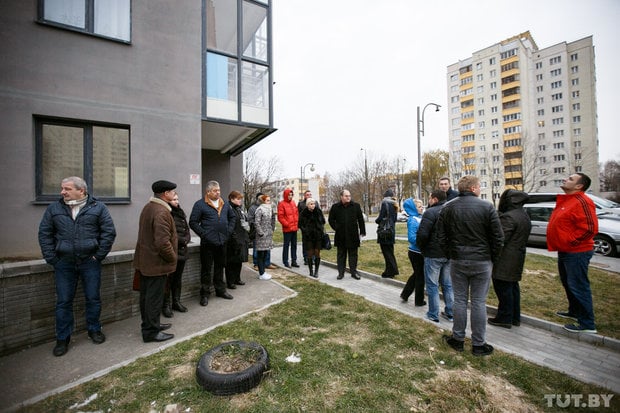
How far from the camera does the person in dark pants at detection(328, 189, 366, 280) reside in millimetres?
6398

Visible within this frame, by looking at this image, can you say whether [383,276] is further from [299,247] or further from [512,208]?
[299,247]

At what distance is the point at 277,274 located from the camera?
7090mm

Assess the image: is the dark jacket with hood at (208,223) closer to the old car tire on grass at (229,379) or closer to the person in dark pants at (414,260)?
the old car tire on grass at (229,379)

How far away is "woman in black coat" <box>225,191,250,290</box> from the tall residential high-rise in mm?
58403

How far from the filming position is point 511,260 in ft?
13.1

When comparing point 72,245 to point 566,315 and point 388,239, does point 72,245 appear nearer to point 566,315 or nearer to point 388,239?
point 388,239

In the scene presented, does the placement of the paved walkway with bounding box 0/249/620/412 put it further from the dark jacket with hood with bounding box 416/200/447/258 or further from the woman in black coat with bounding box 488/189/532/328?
the dark jacket with hood with bounding box 416/200/447/258

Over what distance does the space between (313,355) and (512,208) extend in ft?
12.2

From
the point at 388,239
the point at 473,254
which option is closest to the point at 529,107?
the point at 388,239

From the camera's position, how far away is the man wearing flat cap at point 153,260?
356 cm

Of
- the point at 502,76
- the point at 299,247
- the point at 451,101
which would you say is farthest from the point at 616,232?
the point at 451,101

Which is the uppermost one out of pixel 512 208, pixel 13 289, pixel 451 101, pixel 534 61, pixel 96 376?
pixel 534 61

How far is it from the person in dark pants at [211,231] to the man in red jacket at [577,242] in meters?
5.57

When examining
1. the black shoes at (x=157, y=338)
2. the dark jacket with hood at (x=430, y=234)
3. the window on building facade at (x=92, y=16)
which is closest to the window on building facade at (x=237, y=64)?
the window on building facade at (x=92, y=16)
